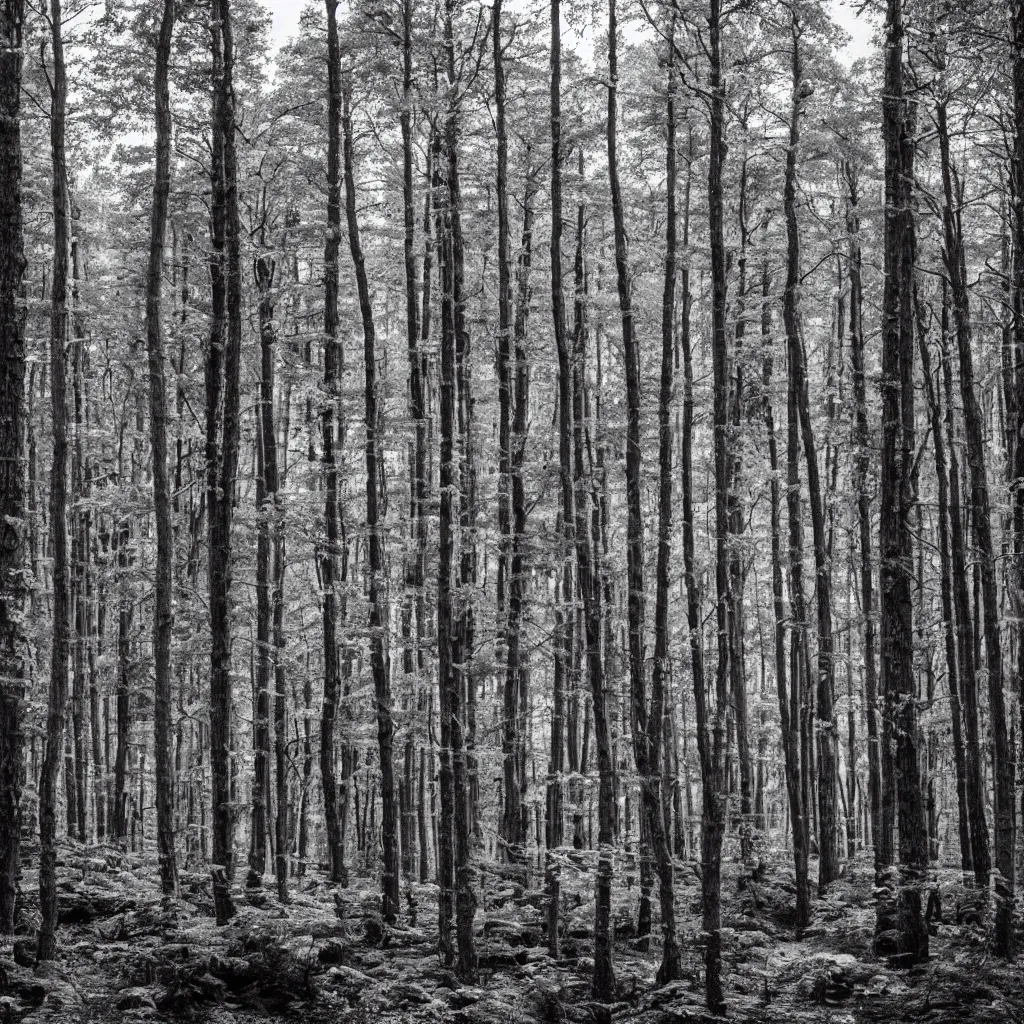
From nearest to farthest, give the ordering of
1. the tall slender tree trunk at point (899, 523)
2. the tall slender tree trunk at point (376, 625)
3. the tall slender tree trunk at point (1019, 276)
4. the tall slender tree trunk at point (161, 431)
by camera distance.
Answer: the tall slender tree trunk at point (1019, 276) → the tall slender tree trunk at point (899, 523) → the tall slender tree trunk at point (161, 431) → the tall slender tree trunk at point (376, 625)

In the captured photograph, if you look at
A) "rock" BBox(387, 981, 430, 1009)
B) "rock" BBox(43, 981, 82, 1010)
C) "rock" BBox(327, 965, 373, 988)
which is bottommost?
"rock" BBox(387, 981, 430, 1009)

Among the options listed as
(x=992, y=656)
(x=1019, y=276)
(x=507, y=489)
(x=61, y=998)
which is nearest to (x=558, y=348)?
(x=507, y=489)

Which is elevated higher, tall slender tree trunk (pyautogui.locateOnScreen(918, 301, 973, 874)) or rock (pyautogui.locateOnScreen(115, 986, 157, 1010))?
tall slender tree trunk (pyautogui.locateOnScreen(918, 301, 973, 874))

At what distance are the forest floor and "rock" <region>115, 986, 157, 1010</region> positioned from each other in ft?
0.08

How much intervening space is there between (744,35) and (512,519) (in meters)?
9.79

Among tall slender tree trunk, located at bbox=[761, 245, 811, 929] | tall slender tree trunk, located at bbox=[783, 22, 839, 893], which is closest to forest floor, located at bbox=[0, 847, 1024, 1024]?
tall slender tree trunk, located at bbox=[761, 245, 811, 929]

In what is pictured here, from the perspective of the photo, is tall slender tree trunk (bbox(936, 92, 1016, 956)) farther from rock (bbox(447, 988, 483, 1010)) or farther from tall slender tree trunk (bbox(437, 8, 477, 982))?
tall slender tree trunk (bbox(437, 8, 477, 982))

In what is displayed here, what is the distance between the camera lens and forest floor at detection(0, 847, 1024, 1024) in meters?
9.75

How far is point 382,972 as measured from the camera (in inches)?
473

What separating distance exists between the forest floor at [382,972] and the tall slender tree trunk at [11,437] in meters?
1.89

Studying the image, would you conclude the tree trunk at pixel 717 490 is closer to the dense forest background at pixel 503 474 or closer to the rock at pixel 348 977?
the dense forest background at pixel 503 474

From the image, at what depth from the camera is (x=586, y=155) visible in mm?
23172

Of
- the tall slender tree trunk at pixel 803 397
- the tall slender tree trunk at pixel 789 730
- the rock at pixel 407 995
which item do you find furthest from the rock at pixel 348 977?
the tall slender tree trunk at pixel 803 397

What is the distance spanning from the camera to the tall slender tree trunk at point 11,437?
30.0ft
